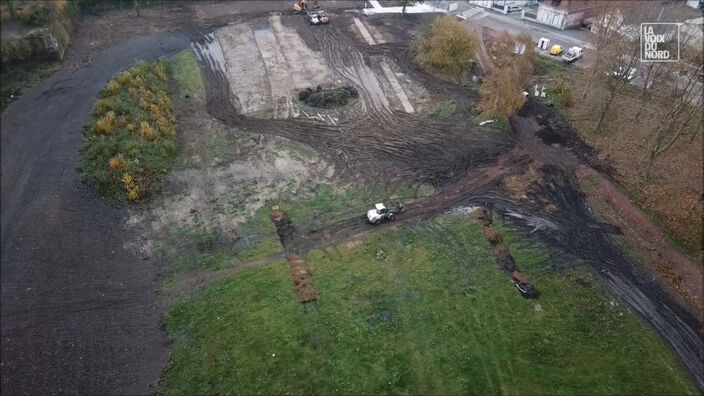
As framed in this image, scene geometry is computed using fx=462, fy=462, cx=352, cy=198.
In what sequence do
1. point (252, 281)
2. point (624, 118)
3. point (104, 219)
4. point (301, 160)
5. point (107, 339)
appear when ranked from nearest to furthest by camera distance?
1. point (107, 339)
2. point (252, 281)
3. point (104, 219)
4. point (301, 160)
5. point (624, 118)

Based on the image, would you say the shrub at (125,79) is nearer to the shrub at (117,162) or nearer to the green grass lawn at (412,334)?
the shrub at (117,162)

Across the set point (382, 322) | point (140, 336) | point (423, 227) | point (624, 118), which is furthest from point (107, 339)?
point (624, 118)

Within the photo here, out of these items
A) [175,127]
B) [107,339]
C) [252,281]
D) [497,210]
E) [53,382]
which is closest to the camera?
[53,382]

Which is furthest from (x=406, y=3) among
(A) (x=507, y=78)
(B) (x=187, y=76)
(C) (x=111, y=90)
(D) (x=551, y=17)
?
(C) (x=111, y=90)

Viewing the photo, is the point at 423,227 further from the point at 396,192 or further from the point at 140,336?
the point at 140,336

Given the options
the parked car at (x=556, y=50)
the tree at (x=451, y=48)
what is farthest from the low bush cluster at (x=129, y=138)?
the parked car at (x=556, y=50)

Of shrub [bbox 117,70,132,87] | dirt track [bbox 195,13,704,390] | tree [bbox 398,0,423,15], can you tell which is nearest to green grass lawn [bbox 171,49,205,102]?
dirt track [bbox 195,13,704,390]

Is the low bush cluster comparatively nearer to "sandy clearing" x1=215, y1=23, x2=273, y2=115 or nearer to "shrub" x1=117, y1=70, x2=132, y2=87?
"shrub" x1=117, y1=70, x2=132, y2=87
